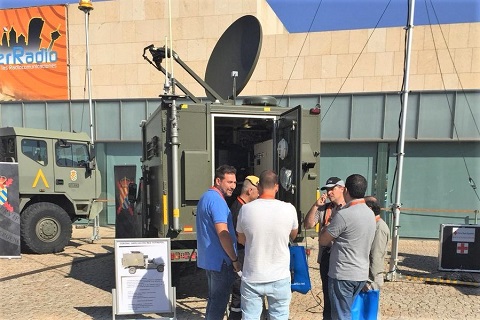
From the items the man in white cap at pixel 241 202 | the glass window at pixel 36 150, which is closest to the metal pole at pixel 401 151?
the man in white cap at pixel 241 202

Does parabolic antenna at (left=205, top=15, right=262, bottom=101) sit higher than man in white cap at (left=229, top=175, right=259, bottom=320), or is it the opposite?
parabolic antenna at (left=205, top=15, right=262, bottom=101)

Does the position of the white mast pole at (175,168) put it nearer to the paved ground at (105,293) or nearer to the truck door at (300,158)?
the paved ground at (105,293)

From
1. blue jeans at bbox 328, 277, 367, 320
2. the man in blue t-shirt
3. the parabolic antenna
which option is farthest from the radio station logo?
blue jeans at bbox 328, 277, 367, 320

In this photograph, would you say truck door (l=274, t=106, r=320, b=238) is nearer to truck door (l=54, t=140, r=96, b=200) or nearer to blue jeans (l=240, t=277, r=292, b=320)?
blue jeans (l=240, t=277, r=292, b=320)

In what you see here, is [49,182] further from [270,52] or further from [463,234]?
[463,234]

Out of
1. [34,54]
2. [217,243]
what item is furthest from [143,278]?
[34,54]

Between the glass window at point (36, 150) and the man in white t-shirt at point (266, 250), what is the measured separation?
279 inches

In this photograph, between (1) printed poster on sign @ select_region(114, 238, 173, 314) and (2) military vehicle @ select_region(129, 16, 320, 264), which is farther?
(2) military vehicle @ select_region(129, 16, 320, 264)

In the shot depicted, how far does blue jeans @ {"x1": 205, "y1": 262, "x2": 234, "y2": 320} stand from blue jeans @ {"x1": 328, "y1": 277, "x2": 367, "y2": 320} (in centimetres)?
95

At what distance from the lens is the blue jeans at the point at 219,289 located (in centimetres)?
314

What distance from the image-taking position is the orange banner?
1282 centimetres

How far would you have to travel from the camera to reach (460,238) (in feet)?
20.8

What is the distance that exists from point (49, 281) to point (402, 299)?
18.9 ft

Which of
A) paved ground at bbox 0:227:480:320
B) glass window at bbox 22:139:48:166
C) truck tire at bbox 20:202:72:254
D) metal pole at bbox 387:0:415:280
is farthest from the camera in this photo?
glass window at bbox 22:139:48:166
